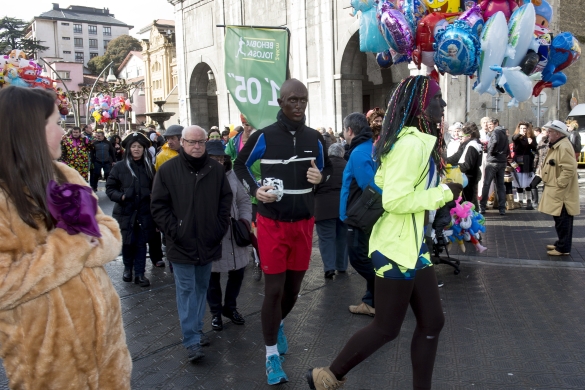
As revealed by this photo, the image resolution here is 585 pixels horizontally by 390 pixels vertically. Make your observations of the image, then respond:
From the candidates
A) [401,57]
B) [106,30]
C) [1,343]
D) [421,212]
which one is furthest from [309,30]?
[106,30]

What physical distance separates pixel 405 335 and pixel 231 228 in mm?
1862

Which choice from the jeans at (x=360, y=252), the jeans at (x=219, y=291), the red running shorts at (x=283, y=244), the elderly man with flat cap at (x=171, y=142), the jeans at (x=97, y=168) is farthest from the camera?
the jeans at (x=97, y=168)

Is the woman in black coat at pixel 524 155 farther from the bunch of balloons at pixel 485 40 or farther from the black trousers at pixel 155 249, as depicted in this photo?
the black trousers at pixel 155 249

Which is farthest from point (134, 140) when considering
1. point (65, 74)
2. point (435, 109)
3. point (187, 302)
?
point (65, 74)

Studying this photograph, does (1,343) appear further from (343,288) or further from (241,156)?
(343,288)

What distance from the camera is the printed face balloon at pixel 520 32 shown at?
18.7 ft

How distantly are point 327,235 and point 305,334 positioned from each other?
2.03 m

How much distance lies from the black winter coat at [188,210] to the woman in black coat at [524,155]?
9.27m

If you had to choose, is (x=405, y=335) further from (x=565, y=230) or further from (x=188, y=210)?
(x=565, y=230)

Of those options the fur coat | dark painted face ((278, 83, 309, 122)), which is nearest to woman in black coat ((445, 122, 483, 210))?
dark painted face ((278, 83, 309, 122))

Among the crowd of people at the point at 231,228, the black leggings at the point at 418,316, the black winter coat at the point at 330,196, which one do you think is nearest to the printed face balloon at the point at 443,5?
the crowd of people at the point at 231,228

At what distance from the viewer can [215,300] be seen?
514cm

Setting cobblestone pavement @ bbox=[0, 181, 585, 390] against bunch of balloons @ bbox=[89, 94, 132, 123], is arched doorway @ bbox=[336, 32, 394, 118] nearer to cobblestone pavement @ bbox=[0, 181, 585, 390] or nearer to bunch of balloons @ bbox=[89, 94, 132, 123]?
bunch of balloons @ bbox=[89, 94, 132, 123]

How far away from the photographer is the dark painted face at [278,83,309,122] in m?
3.90
